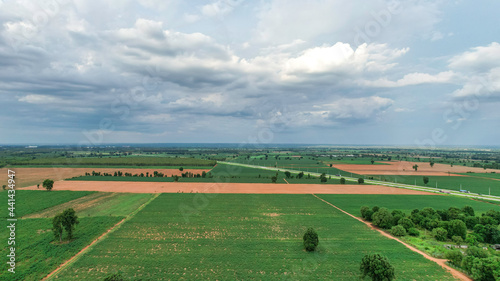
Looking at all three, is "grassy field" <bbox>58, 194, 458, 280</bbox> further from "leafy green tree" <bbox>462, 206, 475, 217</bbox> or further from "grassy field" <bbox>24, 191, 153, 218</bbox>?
"leafy green tree" <bbox>462, 206, 475, 217</bbox>

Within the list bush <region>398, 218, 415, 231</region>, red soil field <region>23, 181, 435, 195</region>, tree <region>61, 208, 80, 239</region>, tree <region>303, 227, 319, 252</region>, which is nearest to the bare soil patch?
red soil field <region>23, 181, 435, 195</region>

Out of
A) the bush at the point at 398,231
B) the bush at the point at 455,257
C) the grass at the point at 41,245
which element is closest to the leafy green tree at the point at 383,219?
the bush at the point at 398,231

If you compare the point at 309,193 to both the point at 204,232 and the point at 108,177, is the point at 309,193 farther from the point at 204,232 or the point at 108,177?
the point at 108,177

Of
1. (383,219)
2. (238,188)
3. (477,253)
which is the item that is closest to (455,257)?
(477,253)

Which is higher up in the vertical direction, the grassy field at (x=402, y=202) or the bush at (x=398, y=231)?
the bush at (x=398, y=231)

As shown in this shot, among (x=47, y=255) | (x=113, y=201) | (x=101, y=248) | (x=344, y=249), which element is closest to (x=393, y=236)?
(x=344, y=249)

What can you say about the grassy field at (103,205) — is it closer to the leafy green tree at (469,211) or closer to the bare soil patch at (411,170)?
the leafy green tree at (469,211)
